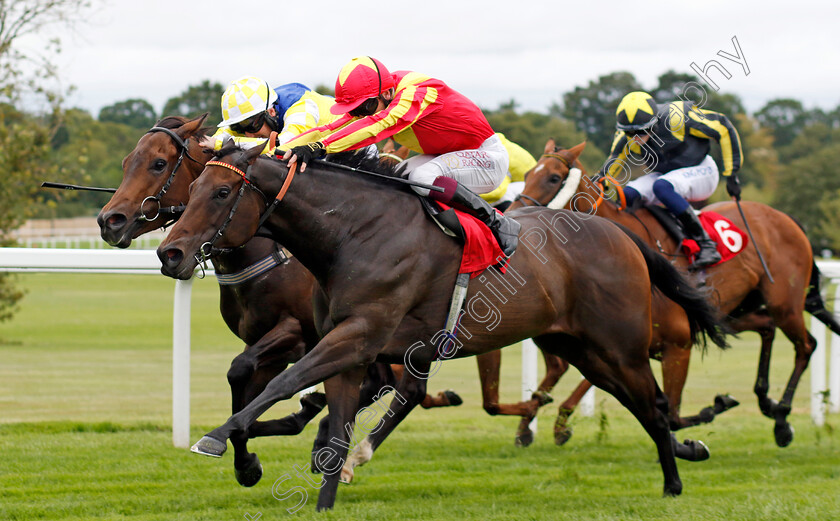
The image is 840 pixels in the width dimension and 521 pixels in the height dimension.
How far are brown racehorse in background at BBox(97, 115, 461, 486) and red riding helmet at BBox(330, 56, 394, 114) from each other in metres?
0.78

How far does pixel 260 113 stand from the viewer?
499 cm

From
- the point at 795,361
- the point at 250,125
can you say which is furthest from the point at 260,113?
the point at 795,361

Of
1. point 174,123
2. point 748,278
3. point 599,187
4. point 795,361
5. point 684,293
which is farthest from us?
point 795,361

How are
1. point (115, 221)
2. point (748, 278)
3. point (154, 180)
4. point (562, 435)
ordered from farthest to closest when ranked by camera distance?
point (748, 278), point (562, 435), point (154, 180), point (115, 221)

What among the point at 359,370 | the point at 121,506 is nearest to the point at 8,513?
the point at 121,506

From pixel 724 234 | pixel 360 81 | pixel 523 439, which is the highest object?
pixel 360 81

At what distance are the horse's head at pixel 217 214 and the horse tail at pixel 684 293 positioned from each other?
219 cm

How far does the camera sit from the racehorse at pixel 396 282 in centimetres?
366

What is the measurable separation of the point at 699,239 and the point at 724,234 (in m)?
0.36

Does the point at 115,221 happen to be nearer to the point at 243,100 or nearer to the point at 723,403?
the point at 243,100

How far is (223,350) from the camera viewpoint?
12867 mm

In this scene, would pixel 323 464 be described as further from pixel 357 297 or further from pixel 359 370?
pixel 357 297

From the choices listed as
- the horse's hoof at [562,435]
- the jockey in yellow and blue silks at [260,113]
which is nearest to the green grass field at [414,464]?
the horse's hoof at [562,435]

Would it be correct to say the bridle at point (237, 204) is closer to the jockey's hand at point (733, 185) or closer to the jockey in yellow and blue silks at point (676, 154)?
the jockey in yellow and blue silks at point (676, 154)
